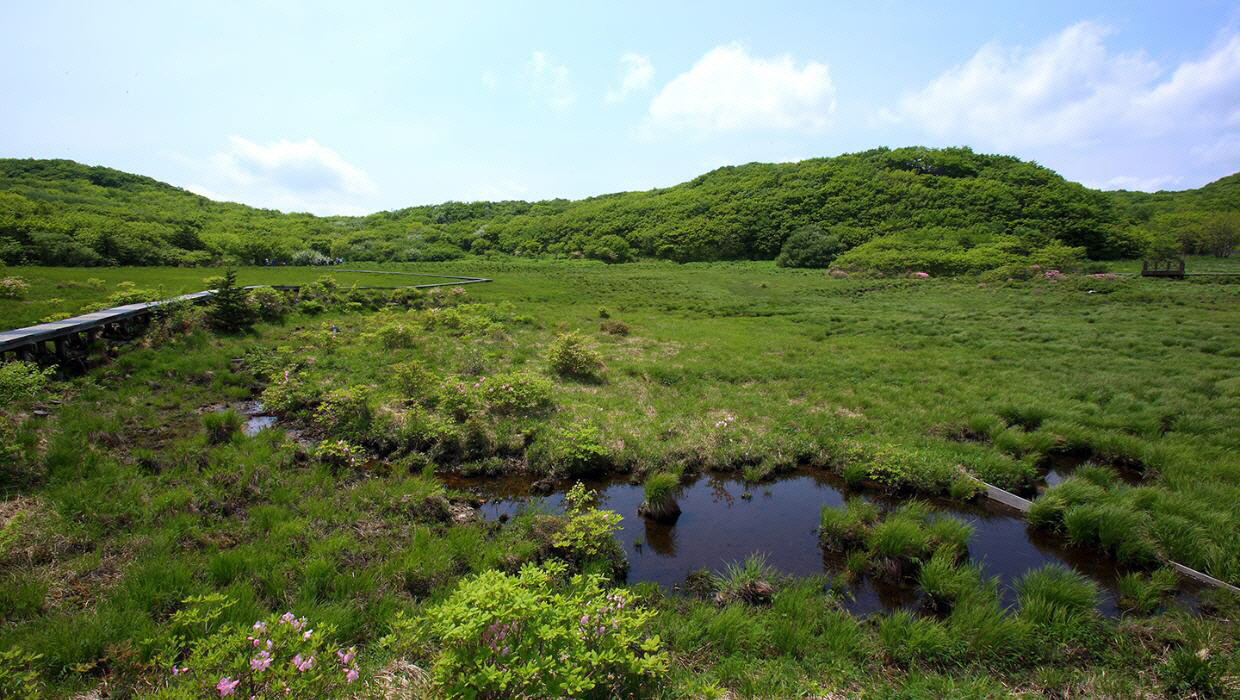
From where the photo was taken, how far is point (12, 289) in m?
20.5

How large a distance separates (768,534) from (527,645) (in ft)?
20.0

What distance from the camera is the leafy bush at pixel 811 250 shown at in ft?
220

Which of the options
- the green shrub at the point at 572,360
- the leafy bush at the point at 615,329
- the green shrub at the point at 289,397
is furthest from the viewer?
the leafy bush at the point at 615,329

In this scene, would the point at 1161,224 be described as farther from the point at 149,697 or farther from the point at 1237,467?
the point at 149,697

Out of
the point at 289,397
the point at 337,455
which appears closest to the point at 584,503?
the point at 337,455

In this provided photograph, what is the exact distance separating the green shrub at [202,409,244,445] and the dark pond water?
17.7 feet

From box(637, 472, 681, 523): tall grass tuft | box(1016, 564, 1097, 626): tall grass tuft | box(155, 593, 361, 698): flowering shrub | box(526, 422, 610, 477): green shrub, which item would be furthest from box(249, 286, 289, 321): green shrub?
box(1016, 564, 1097, 626): tall grass tuft

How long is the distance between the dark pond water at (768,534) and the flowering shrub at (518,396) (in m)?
3.21

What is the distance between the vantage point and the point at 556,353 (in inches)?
694

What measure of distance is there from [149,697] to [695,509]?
8093 mm

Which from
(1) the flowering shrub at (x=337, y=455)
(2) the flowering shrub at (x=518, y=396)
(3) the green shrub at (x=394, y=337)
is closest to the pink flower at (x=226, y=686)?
(1) the flowering shrub at (x=337, y=455)

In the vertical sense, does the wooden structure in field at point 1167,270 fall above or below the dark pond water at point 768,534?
above

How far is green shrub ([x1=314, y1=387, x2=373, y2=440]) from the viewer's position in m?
12.1

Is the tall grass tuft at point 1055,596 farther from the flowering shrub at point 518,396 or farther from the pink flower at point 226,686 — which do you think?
the flowering shrub at point 518,396
